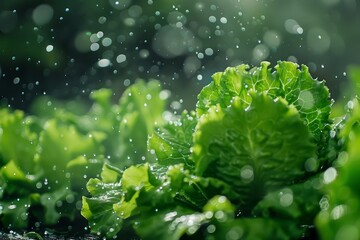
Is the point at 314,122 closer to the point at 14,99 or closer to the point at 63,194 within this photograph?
the point at 63,194

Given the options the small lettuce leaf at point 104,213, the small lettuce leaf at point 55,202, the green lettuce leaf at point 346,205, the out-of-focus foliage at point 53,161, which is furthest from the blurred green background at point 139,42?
the green lettuce leaf at point 346,205

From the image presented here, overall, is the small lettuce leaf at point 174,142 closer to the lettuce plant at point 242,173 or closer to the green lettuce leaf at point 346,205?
the lettuce plant at point 242,173

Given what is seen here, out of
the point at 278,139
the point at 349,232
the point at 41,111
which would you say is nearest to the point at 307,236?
the point at 278,139

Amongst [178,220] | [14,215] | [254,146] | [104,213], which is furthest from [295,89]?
[14,215]

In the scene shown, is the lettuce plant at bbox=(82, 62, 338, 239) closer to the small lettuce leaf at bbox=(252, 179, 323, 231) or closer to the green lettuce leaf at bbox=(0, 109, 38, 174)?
the small lettuce leaf at bbox=(252, 179, 323, 231)

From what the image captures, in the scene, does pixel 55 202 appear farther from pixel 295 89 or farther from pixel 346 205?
pixel 346 205
